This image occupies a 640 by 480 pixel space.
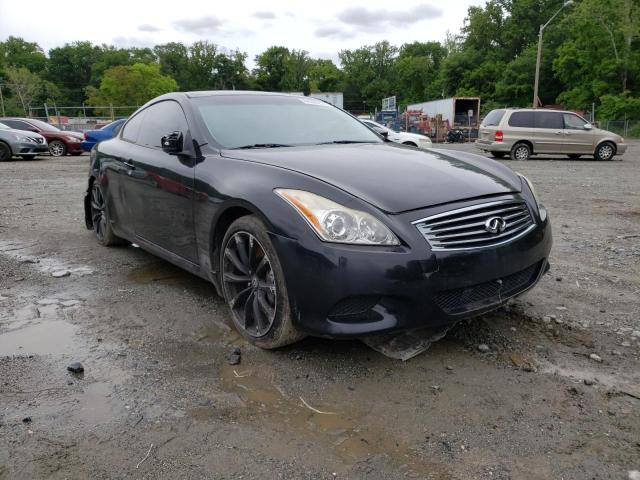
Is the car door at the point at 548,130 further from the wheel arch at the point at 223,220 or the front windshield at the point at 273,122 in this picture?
the wheel arch at the point at 223,220

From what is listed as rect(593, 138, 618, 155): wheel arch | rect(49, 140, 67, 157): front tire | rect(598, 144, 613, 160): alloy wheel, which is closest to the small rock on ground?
rect(593, 138, 618, 155): wheel arch

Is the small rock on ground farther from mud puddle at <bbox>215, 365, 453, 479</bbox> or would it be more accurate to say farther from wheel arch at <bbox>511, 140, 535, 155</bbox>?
wheel arch at <bbox>511, 140, 535, 155</bbox>

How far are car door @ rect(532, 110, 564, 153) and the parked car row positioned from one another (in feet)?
44.1

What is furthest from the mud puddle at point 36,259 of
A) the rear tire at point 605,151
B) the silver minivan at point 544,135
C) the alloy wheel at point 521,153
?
the rear tire at point 605,151

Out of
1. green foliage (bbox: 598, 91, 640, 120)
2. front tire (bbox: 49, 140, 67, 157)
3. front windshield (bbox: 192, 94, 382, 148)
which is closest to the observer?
front windshield (bbox: 192, 94, 382, 148)

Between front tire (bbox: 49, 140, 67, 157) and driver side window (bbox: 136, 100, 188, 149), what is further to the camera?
front tire (bbox: 49, 140, 67, 157)

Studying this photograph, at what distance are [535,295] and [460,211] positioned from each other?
1566mm

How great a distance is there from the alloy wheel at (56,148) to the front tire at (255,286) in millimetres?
19067

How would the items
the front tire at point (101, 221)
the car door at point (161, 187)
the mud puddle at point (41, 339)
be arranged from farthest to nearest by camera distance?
the front tire at point (101, 221)
the car door at point (161, 187)
the mud puddle at point (41, 339)

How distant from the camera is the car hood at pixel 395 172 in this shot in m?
2.78

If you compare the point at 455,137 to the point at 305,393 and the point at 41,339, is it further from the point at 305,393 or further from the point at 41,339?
the point at 305,393

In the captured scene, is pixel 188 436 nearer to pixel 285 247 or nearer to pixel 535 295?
pixel 285 247

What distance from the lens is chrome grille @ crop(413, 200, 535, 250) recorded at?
103 inches

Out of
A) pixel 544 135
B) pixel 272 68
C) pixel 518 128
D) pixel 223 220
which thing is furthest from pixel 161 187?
pixel 272 68
